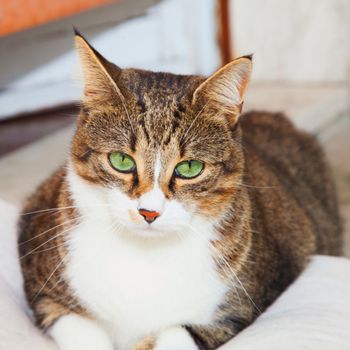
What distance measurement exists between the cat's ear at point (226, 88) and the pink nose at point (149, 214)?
0.85ft

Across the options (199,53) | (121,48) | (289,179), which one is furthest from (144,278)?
(199,53)

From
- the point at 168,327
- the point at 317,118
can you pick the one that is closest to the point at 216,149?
the point at 168,327

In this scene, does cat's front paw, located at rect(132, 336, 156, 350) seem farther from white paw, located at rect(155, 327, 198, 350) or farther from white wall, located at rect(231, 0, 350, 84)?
white wall, located at rect(231, 0, 350, 84)

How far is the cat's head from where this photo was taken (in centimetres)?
133

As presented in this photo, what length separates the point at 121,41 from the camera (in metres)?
3.63

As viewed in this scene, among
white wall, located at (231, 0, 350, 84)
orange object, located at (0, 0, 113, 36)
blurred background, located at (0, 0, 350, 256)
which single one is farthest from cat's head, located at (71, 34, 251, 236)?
white wall, located at (231, 0, 350, 84)

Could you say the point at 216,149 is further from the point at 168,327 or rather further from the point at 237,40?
the point at 237,40

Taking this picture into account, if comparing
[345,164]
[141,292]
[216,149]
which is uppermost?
[216,149]

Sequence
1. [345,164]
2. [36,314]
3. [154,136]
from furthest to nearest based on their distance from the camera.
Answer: [345,164] → [36,314] → [154,136]

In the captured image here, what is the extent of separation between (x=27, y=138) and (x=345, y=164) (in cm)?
140

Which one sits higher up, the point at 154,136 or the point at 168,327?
the point at 154,136

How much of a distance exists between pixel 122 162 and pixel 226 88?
0.84 ft

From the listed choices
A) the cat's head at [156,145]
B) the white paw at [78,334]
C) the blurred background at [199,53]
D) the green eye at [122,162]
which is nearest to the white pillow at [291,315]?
the white paw at [78,334]

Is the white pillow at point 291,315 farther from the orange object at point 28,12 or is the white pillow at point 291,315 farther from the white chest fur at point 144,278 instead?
the orange object at point 28,12
